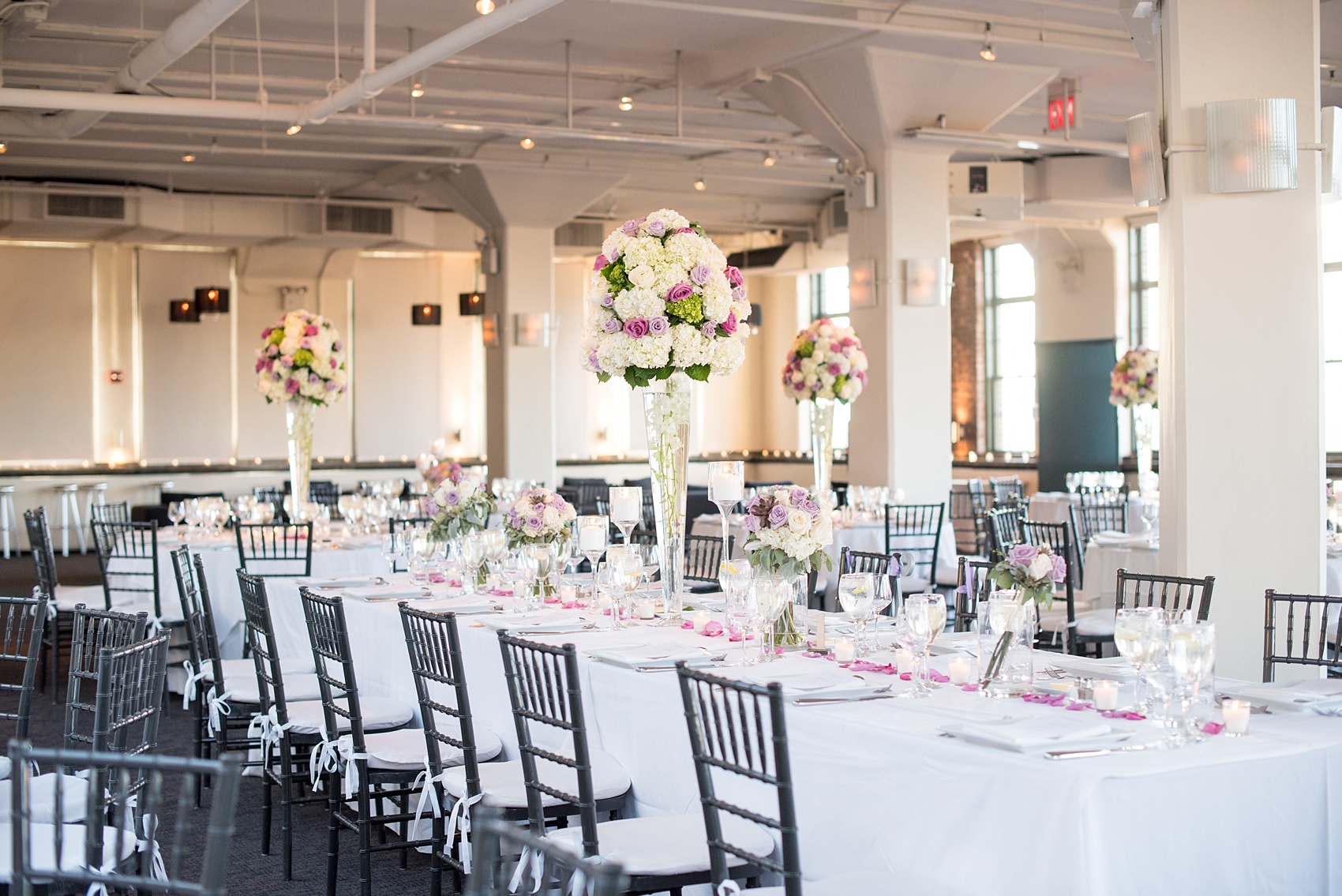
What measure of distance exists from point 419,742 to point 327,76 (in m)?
8.26

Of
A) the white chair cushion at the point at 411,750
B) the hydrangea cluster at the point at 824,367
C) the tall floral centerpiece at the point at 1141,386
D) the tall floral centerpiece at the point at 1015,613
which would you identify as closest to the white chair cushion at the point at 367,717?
the white chair cushion at the point at 411,750

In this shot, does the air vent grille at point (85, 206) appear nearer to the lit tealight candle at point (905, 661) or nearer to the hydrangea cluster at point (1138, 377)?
the hydrangea cluster at point (1138, 377)

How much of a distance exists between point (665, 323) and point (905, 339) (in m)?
6.88

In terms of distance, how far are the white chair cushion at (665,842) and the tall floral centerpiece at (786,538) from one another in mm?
851

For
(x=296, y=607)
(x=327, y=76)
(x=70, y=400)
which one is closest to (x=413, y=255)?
(x=70, y=400)

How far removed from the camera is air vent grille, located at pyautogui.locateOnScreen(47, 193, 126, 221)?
49.9 ft

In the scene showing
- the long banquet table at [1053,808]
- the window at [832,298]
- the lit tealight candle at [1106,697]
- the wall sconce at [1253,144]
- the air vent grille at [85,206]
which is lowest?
the long banquet table at [1053,808]

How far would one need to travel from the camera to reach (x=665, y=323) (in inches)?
184

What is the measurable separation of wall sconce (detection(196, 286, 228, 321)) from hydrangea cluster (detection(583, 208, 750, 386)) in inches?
520

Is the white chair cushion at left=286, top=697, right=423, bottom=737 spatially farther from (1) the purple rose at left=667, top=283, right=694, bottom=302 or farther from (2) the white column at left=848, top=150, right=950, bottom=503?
(2) the white column at left=848, top=150, right=950, bottom=503

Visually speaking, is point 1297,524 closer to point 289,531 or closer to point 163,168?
point 289,531

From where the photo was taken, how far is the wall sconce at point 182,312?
17.4m

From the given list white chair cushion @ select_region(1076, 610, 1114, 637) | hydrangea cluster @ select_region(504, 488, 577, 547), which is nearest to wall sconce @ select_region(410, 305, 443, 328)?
white chair cushion @ select_region(1076, 610, 1114, 637)

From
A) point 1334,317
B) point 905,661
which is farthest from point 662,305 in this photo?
point 1334,317
